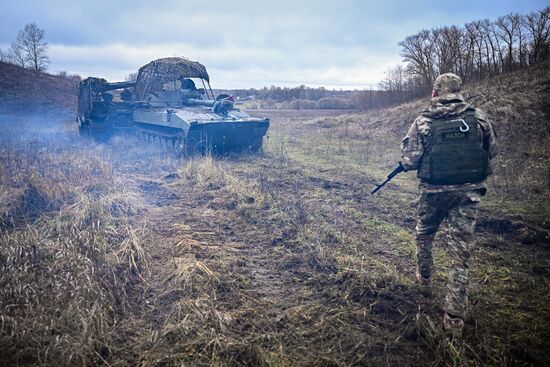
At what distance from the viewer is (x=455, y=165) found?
9.95 ft

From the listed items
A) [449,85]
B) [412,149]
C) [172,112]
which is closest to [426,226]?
[412,149]

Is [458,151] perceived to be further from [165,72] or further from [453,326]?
[165,72]

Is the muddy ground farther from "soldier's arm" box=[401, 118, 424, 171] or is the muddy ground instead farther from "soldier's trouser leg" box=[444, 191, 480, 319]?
"soldier's arm" box=[401, 118, 424, 171]

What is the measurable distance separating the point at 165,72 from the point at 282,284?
9833 mm

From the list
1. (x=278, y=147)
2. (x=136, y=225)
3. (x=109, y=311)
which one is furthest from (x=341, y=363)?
(x=278, y=147)

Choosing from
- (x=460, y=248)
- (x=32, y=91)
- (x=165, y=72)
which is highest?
(x=32, y=91)

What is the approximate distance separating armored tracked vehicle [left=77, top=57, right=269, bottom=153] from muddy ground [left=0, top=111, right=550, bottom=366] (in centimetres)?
321

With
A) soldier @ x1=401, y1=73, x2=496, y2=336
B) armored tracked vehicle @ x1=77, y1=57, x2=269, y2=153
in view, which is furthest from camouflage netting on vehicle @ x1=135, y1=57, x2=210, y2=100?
soldier @ x1=401, y1=73, x2=496, y2=336

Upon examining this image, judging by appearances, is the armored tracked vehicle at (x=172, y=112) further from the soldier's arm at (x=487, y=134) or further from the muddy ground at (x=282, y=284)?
the soldier's arm at (x=487, y=134)

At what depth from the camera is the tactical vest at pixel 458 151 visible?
2.98m

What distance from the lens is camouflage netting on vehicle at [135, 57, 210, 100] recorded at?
1177cm

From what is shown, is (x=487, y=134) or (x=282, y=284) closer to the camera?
(x=487, y=134)

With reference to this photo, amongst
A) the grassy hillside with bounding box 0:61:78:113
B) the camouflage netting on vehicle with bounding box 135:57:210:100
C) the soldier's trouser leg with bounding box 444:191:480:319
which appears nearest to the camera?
the soldier's trouser leg with bounding box 444:191:480:319

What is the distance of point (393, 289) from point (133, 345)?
225cm
